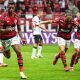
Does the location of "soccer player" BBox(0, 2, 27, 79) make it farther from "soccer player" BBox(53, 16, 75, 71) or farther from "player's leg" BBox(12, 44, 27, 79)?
"soccer player" BBox(53, 16, 75, 71)

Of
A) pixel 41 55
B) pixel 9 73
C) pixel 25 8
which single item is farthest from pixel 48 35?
pixel 9 73

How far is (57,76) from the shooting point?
55.2 ft

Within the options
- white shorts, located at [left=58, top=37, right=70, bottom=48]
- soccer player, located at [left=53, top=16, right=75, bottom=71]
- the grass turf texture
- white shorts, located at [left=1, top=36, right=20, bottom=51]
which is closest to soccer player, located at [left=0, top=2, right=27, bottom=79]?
white shorts, located at [left=1, top=36, right=20, bottom=51]

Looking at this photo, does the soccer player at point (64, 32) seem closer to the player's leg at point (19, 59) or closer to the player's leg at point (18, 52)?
the player's leg at point (18, 52)

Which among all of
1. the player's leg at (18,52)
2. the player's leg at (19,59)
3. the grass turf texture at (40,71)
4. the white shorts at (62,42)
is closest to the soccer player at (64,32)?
the white shorts at (62,42)

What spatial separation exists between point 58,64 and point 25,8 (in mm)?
15411

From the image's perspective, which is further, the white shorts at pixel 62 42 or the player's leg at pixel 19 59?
the white shorts at pixel 62 42

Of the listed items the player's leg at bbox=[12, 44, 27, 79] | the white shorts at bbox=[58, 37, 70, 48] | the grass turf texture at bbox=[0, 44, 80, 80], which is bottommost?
the grass turf texture at bbox=[0, 44, 80, 80]

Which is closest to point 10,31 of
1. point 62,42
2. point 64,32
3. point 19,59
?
point 19,59

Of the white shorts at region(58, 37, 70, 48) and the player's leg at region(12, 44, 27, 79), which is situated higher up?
the player's leg at region(12, 44, 27, 79)

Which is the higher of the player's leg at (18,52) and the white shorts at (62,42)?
the player's leg at (18,52)

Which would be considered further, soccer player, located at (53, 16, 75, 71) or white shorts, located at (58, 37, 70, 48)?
white shorts, located at (58, 37, 70, 48)

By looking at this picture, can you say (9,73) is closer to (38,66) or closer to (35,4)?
(38,66)

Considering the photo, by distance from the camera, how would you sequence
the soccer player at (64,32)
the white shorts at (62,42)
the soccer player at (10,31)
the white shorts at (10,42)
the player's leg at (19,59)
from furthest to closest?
the white shorts at (62,42)
the soccer player at (64,32)
the white shorts at (10,42)
the soccer player at (10,31)
the player's leg at (19,59)
